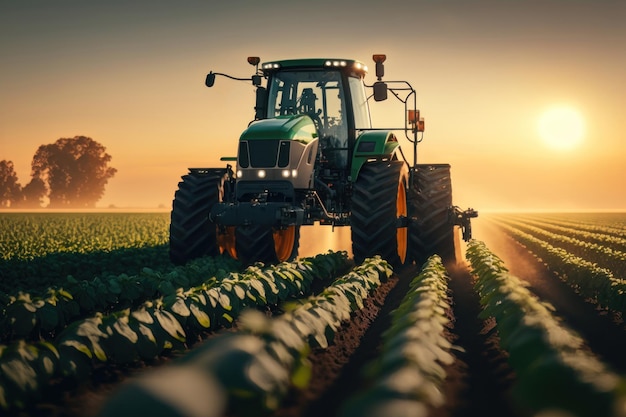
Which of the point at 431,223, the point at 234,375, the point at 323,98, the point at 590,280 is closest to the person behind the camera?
the point at 234,375

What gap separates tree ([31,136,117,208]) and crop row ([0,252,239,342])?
6575 cm

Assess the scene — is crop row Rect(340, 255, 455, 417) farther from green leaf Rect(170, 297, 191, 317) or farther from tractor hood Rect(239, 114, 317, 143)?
tractor hood Rect(239, 114, 317, 143)

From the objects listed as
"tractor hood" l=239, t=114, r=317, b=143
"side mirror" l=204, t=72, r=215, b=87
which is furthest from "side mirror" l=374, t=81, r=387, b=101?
"side mirror" l=204, t=72, r=215, b=87

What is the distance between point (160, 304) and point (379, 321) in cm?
246

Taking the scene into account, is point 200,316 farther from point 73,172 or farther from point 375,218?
point 73,172

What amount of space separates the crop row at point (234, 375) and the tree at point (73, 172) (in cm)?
7043

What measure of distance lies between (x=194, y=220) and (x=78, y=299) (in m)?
4.10

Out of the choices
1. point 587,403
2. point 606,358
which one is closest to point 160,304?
point 606,358

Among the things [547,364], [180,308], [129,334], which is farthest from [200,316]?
[547,364]

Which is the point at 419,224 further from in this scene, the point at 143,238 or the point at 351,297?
the point at 143,238

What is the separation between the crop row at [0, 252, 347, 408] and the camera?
4832mm

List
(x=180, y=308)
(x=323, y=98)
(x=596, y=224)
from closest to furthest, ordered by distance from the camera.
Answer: (x=180, y=308), (x=323, y=98), (x=596, y=224)

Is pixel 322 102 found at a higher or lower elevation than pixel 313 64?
lower

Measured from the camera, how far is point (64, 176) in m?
73.8
